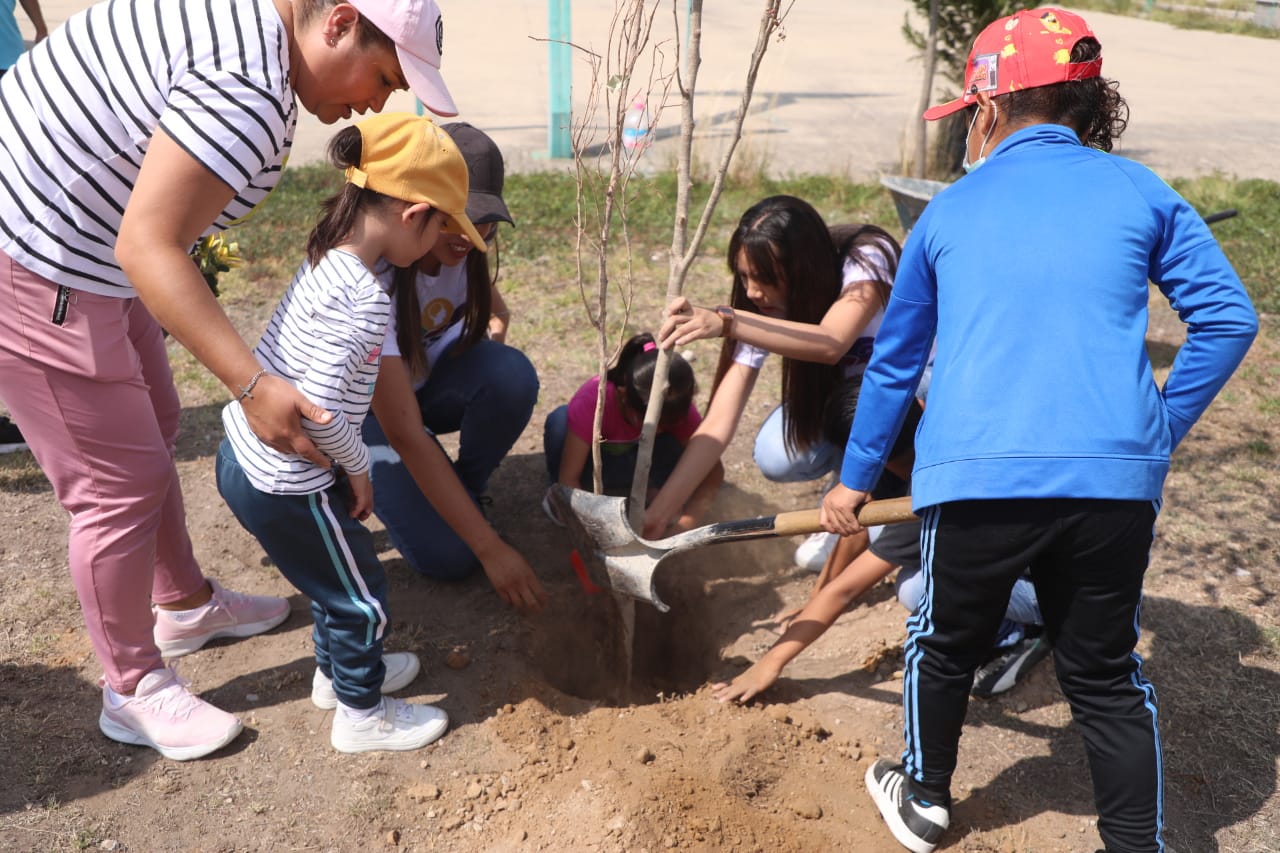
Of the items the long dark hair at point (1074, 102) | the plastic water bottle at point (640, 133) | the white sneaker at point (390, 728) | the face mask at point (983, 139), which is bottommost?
the white sneaker at point (390, 728)

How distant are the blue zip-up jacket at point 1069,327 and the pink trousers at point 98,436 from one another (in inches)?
66.0

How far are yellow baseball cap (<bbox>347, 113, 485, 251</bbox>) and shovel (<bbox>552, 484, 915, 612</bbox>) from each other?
38.1 inches

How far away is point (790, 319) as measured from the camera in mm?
2895

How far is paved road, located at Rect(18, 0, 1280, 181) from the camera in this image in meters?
8.58

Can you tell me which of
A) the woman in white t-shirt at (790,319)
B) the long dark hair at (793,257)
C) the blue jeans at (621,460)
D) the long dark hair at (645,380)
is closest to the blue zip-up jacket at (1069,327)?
the woman in white t-shirt at (790,319)

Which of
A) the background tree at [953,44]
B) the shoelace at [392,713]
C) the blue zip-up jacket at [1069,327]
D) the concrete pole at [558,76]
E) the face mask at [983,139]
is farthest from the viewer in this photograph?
the concrete pole at [558,76]

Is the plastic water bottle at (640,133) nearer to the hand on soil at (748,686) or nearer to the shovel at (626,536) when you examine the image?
the shovel at (626,536)

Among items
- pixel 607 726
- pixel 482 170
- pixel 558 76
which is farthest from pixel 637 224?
pixel 607 726

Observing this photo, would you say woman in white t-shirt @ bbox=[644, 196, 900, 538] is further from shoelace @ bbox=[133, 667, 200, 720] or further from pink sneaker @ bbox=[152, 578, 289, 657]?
shoelace @ bbox=[133, 667, 200, 720]

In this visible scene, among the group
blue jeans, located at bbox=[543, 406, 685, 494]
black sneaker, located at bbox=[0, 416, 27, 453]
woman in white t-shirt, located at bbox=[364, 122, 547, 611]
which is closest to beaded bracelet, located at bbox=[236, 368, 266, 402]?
woman in white t-shirt, located at bbox=[364, 122, 547, 611]

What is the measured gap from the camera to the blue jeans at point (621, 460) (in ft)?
11.6

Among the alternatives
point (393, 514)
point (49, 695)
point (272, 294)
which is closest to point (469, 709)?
point (393, 514)

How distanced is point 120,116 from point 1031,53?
1.72m

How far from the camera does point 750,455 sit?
405 centimetres
